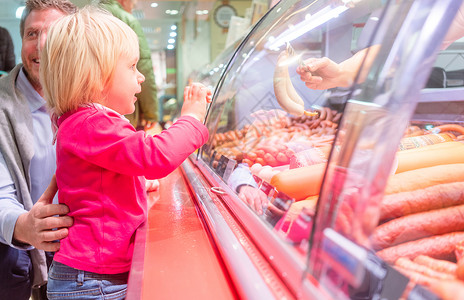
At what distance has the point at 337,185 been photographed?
0.54 meters

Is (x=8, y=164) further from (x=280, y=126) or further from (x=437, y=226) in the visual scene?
(x=437, y=226)

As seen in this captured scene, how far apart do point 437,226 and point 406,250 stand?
13cm

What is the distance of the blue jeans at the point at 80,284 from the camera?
39.3 inches

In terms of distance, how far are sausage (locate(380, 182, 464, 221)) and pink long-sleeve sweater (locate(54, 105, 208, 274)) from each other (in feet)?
1.86

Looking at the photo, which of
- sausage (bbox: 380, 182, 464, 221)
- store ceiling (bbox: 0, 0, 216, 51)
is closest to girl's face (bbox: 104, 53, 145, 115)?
sausage (bbox: 380, 182, 464, 221)

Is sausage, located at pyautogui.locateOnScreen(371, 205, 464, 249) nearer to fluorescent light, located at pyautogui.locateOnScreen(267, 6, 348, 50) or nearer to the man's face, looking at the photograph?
fluorescent light, located at pyautogui.locateOnScreen(267, 6, 348, 50)

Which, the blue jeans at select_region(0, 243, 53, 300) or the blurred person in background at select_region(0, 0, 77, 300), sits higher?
the blurred person in background at select_region(0, 0, 77, 300)

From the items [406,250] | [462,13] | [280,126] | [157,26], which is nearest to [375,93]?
[406,250]

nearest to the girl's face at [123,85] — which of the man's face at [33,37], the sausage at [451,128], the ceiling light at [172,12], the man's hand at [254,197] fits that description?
the man's hand at [254,197]

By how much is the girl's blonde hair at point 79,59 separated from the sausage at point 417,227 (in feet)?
2.75

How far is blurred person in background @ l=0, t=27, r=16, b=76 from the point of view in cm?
280

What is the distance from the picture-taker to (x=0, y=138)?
1.31m

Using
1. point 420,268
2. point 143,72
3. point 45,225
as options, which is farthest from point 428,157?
point 143,72

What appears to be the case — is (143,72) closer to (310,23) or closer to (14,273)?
(310,23)
